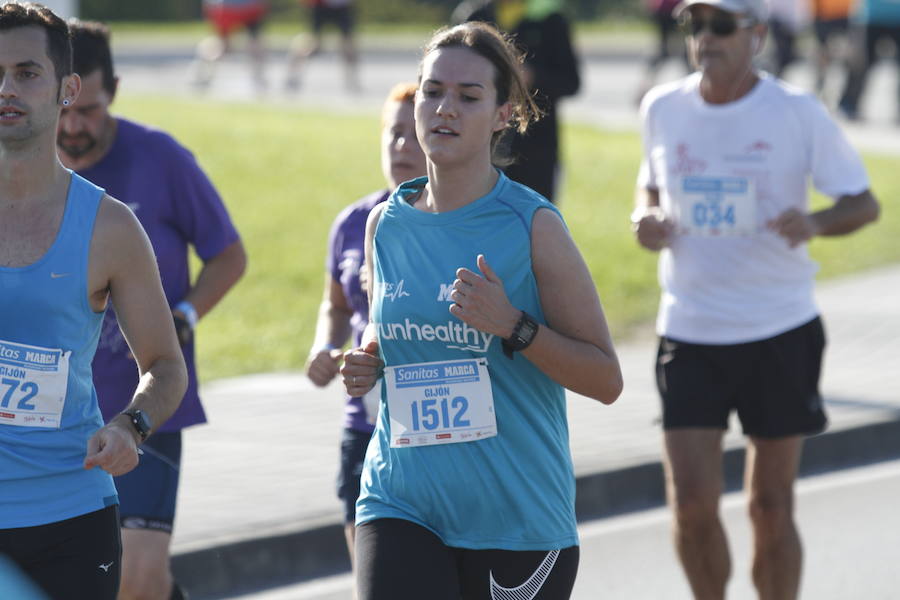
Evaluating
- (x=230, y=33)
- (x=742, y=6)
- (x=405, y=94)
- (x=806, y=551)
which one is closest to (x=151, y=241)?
(x=405, y=94)

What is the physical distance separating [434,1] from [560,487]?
3563 centimetres

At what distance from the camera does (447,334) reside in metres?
3.89

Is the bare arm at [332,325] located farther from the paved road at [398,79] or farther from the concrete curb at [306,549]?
the paved road at [398,79]

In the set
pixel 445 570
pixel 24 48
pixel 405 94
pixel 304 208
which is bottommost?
pixel 304 208

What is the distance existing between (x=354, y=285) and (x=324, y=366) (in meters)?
0.32

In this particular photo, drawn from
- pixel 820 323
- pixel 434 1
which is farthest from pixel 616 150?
pixel 434 1

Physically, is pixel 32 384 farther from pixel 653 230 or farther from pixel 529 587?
pixel 653 230

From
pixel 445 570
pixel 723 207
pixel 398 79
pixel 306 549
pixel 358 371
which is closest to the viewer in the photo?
pixel 445 570

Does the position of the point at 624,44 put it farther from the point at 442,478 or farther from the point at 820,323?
the point at 442,478

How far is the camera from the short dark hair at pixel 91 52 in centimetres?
507

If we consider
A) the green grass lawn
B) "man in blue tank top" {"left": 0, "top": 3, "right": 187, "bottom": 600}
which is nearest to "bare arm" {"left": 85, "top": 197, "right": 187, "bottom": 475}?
"man in blue tank top" {"left": 0, "top": 3, "right": 187, "bottom": 600}

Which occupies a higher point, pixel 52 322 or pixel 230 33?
pixel 52 322

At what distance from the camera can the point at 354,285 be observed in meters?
5.14

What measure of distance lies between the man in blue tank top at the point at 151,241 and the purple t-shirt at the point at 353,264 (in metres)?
0.31
